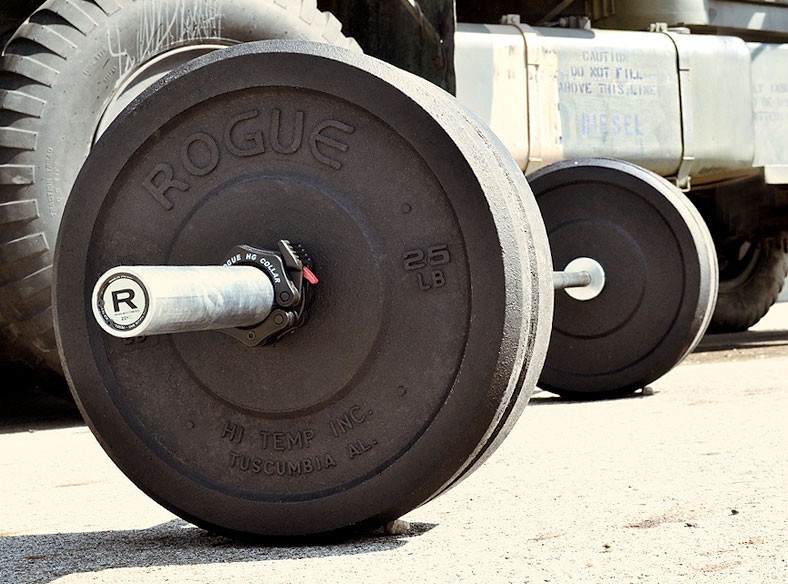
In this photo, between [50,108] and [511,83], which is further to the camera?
[511,83]

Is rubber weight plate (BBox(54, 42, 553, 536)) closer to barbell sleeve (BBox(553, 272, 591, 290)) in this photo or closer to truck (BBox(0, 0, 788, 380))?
truck (BBox(0, 0, 788, 380))

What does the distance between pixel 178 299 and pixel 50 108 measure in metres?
1.93

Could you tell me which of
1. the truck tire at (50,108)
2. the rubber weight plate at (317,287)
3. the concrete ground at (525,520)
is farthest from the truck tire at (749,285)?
the rubber weight plate at (317,287)

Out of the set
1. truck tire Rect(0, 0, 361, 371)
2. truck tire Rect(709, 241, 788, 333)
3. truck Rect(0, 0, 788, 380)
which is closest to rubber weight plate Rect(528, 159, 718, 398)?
truck Rect(0, 0, 788, 380)

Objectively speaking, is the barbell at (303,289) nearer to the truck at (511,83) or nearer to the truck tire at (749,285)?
the truck at (511,83)

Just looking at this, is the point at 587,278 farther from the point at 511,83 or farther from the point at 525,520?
the point at 525,520

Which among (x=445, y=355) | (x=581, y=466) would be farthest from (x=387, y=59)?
(x=445, y=355)

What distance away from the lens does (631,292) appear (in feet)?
15.1

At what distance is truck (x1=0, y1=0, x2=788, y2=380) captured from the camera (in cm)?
365

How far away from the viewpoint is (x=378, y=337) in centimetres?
208

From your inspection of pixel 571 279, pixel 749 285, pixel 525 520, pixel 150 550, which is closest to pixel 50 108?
pixel 571 279

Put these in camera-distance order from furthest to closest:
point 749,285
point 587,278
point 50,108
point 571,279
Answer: point 749,285 < point 587,278 < point 571,279 < point 50,108

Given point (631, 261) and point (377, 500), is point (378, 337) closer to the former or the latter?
point (377, 500)

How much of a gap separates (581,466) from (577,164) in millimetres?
1975
